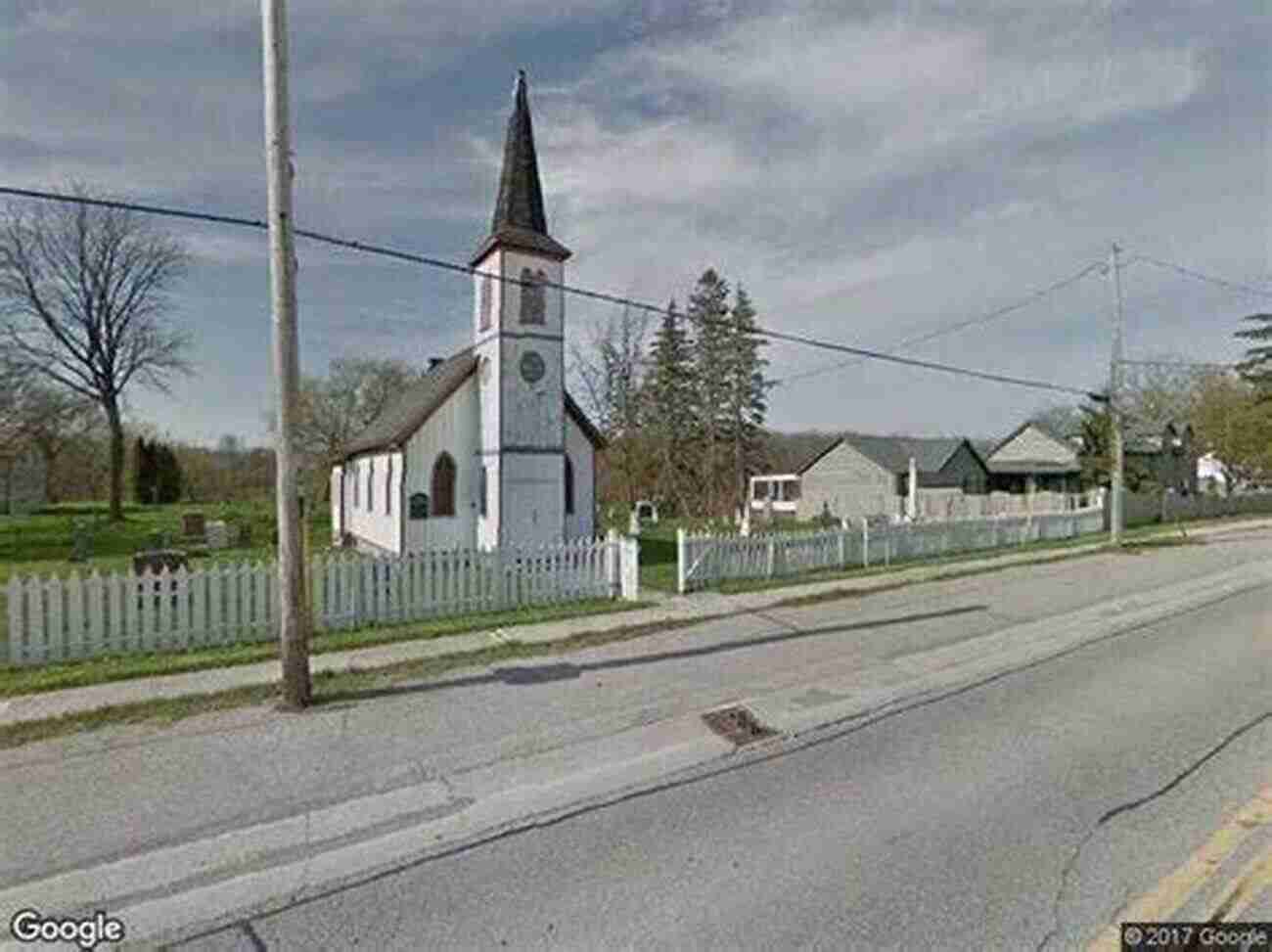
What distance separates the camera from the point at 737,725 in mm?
7059

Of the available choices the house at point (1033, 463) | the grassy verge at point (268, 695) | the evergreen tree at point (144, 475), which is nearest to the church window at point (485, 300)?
the grassy verge at point (268, 695)

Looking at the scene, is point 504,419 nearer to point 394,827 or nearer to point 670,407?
point 394,827

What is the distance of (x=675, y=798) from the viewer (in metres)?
5.45

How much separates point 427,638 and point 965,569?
1321cm

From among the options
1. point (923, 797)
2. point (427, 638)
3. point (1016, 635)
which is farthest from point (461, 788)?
point (1016, 635)

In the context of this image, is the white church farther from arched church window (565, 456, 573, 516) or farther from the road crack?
the road crack

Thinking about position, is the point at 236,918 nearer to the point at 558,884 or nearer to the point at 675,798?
the point at 558,884

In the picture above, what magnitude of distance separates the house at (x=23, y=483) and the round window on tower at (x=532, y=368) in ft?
127

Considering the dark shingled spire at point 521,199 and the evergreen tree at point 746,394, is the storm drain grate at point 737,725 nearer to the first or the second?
the dark shingled spire at point 521,199

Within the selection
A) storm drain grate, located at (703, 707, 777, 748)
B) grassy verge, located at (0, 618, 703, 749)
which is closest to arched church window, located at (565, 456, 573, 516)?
grassy verge, located at (0, 618, 703, 749)

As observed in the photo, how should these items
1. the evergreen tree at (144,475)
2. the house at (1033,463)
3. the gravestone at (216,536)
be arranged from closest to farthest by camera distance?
the gravestone at (216,536), the house at (1033,463), the evergreen tree at (144,475)

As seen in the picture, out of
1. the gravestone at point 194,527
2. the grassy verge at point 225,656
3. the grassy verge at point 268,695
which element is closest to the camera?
the grassy verge at point 268,695

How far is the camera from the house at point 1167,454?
5064 centimetres

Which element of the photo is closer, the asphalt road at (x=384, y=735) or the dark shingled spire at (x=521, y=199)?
the asphalt road at (x=384, y=735)
